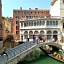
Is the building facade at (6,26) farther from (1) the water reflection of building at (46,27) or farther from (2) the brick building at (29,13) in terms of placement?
(1) the water reflection of building at (46,27)

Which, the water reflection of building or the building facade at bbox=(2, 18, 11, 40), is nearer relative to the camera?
the water reflection of building

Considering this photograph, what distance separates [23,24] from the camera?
62562mm

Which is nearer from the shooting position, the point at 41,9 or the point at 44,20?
the point at 44,20

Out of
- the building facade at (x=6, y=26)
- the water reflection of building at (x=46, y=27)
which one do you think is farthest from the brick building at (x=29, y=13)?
the water reflection of building at (x=46, y=27)

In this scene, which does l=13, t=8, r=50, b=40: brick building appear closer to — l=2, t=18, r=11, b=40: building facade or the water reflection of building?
l=2, t=18, r=11, b=40: building facade

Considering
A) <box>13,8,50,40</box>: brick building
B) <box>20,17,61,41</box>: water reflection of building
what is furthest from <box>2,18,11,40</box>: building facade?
<box>20,17,61,41</box>: water reflection of building

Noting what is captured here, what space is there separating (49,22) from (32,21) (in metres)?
4.54

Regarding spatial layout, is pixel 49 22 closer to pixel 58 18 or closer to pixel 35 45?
pixel 58 18

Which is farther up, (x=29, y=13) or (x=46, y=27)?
(x=29, y=13)

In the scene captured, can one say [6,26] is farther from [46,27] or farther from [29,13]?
[46,27]

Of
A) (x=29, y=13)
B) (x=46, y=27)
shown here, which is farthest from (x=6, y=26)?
(x=46, y=27)

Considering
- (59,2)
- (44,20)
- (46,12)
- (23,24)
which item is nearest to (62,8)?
(59,2)

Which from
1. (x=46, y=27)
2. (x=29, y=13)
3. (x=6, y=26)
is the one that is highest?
(x=29, y=13)

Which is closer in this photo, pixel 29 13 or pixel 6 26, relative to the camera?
pixel 6 26
